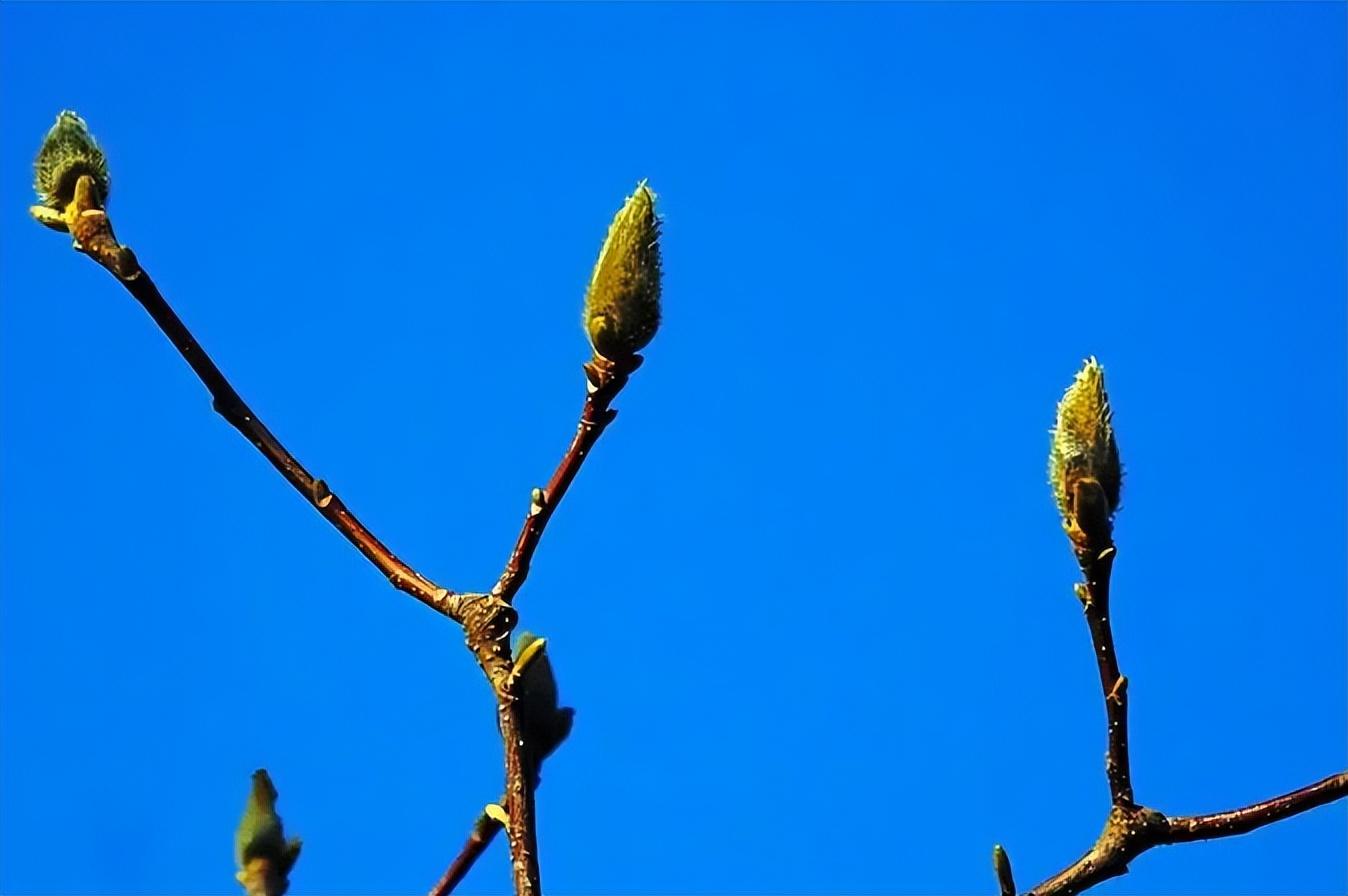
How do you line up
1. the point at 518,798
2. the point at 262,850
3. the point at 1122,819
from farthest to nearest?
the point at 262,850 → the point at 1122,819 → the point at 518,798

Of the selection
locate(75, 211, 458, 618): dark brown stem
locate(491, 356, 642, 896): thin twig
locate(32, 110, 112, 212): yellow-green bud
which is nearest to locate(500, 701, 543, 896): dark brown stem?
locate(491, 356, 642, 896): thin twig

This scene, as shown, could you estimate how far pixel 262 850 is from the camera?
81.7 inches

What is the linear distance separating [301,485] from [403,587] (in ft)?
0.55

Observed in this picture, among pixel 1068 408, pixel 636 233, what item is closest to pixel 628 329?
pixel 636 233

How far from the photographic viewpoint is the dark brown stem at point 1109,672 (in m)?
1.85

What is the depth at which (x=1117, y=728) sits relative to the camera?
1852 mm

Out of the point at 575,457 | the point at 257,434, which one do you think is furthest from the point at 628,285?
the point at 257,434

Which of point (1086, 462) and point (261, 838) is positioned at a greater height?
point (1086, 462)

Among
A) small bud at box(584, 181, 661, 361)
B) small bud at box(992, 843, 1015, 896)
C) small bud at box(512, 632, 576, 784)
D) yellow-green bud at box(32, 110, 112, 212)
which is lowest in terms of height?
small bud at box(992, 843, 1015, 896)

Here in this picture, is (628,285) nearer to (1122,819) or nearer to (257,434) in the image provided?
(257,434)

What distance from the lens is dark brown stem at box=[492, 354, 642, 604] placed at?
1.81 metres

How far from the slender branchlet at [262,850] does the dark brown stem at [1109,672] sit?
0.98 m

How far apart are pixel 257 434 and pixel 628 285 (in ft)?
1.50

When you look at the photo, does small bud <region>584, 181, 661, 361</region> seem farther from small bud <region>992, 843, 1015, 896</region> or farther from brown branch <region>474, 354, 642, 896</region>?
small bud <region>992, 843, 1015, 896</region>
